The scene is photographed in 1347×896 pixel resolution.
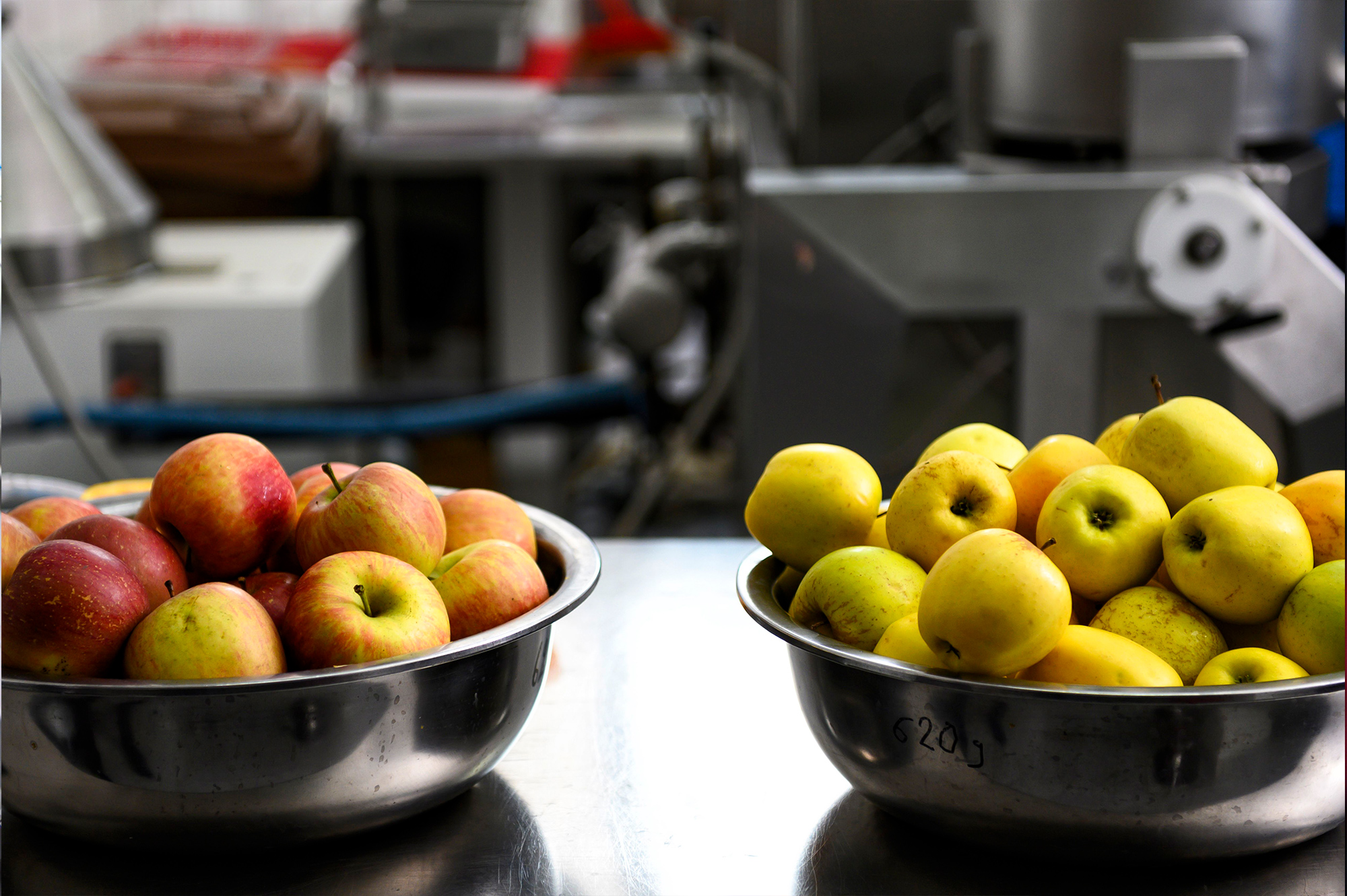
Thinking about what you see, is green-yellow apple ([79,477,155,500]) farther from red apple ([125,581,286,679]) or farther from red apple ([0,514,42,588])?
red apple ([125,581,286,679])

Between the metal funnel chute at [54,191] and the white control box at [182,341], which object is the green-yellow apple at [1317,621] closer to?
the metal funnel chute at [54,191]

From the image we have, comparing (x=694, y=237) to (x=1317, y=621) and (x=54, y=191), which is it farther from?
(x=1317, y=621)

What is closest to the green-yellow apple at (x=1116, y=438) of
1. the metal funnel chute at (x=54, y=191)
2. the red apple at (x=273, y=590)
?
the red apple at (x=273, y=590)

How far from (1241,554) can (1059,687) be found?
0.36ft

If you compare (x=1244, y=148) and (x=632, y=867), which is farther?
(x=1244, y=148)

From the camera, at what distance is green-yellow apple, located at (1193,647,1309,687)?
0.56 metres

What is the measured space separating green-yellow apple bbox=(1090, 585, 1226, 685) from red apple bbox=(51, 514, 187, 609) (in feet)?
1.43

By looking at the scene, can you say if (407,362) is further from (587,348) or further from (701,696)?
(701,696)

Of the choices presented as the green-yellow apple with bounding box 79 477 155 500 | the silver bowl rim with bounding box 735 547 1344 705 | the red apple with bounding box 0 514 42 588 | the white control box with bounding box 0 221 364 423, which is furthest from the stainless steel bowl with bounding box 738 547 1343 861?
the white control box with bounding box 0 221 364 423

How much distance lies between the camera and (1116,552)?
607 millimetres

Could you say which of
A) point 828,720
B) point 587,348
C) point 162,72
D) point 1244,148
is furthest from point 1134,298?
point 162,72

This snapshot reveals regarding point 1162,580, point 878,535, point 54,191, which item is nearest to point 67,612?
point 878,535

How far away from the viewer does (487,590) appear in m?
0.66

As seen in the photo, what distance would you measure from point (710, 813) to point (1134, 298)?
0.89 meters
